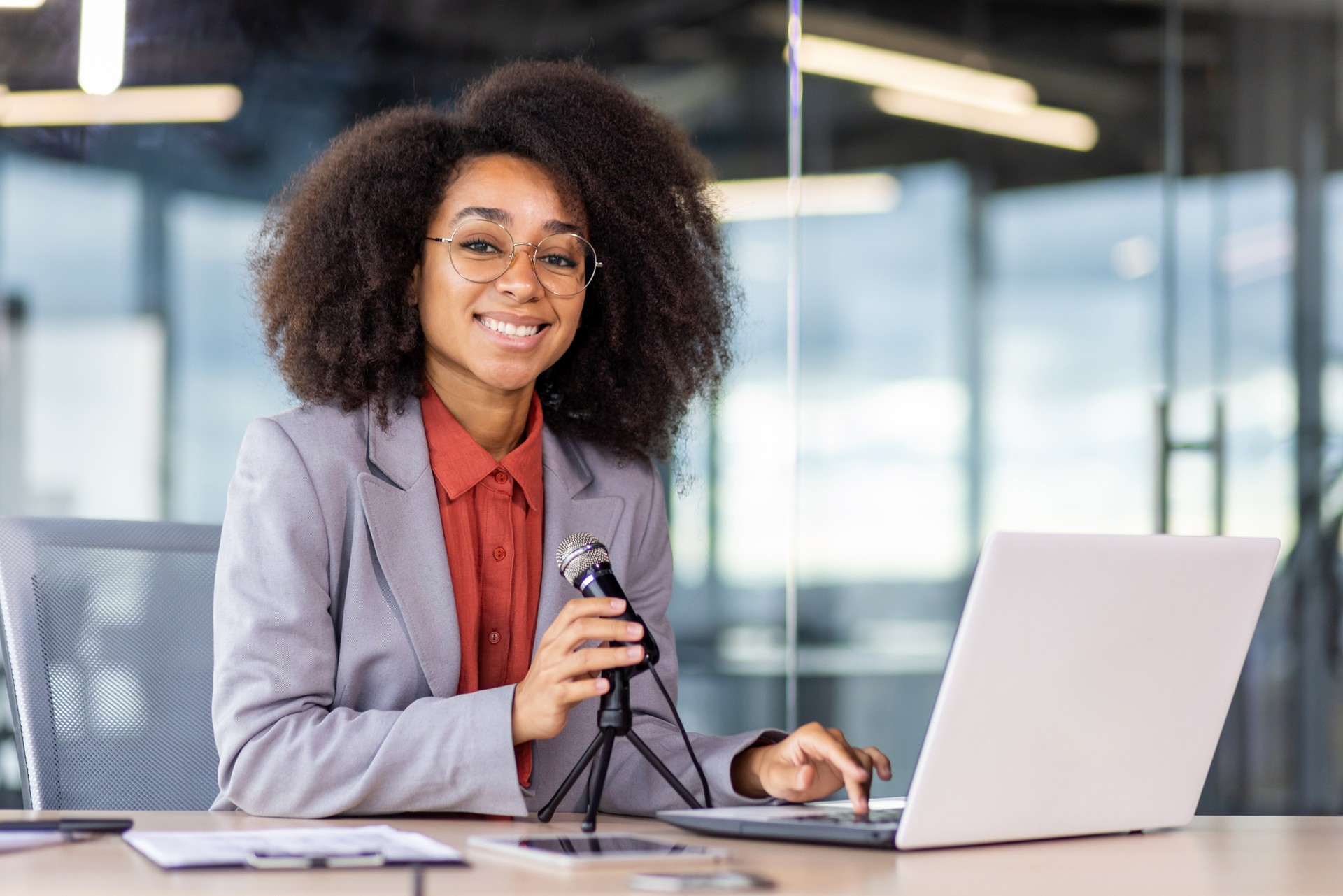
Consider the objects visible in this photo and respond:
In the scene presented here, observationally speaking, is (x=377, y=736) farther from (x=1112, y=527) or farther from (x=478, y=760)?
(x=1112, y=527)

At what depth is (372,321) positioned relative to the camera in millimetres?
Result: 1916

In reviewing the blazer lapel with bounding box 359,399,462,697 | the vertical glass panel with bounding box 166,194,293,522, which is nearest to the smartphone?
the blazer lapel with bounding box 359,399,462,697

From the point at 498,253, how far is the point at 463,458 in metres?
0.29

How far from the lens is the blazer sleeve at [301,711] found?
53.9 inches

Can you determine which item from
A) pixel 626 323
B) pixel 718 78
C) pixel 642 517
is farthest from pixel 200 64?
pixel 642 517

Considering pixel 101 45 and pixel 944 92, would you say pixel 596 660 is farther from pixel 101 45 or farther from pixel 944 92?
pixel 944 92

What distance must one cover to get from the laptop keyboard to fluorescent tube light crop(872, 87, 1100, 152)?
3257 mm

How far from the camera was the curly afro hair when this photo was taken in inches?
74.8

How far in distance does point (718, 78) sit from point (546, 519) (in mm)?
2720

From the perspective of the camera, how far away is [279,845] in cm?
111

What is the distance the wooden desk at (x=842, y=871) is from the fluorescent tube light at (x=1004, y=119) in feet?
10.4

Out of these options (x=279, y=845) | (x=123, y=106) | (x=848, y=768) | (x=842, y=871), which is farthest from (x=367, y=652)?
(x=123, y=106)

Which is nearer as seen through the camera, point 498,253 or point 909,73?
point 498,253

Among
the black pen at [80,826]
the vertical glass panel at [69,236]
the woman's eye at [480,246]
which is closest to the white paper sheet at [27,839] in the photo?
the black pen at [80,826]
